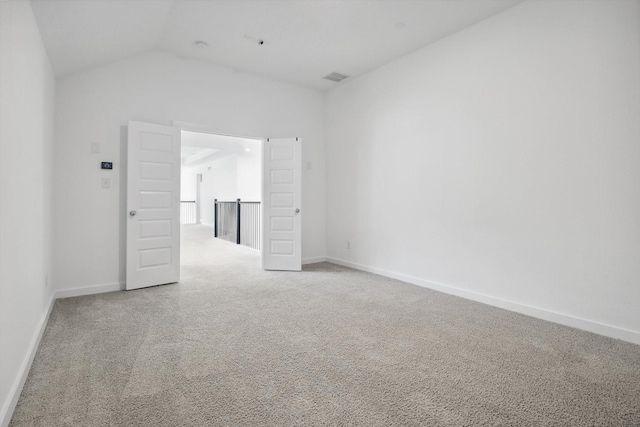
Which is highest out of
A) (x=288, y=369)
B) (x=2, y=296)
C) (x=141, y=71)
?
(x=141, y=71)

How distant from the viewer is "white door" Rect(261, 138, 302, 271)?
495 cm

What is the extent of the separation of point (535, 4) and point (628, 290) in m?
2.61

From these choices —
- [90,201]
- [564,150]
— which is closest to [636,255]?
[564,150]

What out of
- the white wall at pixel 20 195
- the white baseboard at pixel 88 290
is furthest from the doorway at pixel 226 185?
the white wall at pixel 20 195

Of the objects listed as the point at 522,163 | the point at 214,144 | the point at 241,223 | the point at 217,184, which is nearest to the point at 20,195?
the point at 522,163

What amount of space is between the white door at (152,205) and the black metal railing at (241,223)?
3.47m

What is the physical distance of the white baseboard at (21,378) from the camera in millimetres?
1499

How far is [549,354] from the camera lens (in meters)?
2.26

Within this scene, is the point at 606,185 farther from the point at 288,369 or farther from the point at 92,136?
the point at 92,136

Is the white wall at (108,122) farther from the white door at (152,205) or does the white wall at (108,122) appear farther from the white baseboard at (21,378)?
the white baseboard at (21,378)

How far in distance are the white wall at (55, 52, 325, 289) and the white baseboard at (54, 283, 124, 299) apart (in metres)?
0.05

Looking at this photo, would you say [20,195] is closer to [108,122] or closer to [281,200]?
[108,122]

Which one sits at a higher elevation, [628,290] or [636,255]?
[636,255]

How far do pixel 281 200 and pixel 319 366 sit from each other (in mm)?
3195
